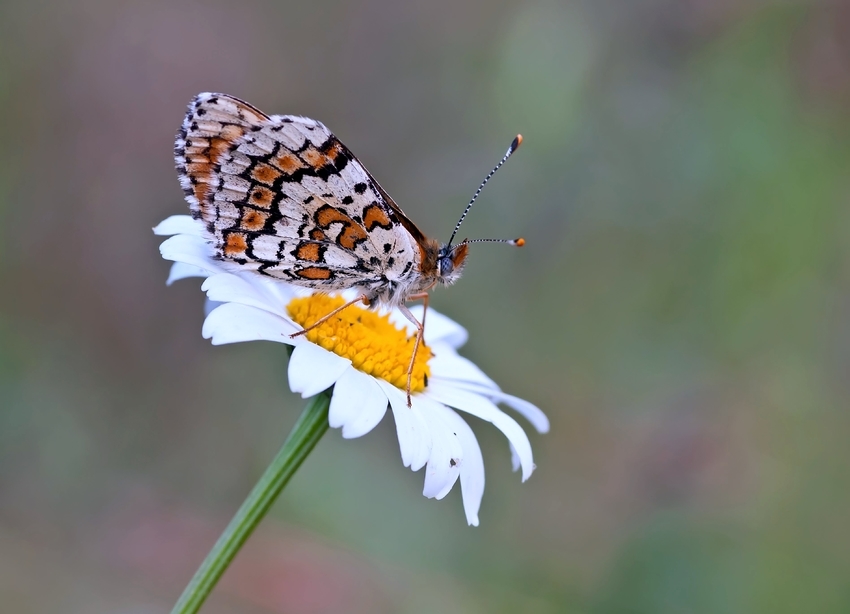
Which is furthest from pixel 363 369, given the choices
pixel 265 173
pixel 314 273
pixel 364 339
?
pixel 265 173

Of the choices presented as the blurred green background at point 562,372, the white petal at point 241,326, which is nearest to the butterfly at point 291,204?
the white petal at point 241,326

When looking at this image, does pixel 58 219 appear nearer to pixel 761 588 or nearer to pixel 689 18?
pixel 689 18

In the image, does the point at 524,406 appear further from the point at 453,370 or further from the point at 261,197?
the point at 261,197

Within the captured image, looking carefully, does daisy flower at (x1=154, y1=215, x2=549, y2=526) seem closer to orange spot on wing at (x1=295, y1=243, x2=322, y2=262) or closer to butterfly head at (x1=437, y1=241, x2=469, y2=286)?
orange spot on wing at (x1=295, y1=243, x2=322, y2=262)

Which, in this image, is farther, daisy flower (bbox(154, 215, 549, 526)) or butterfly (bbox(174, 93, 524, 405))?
butterfly (bbox(174, 93, 524, 405))

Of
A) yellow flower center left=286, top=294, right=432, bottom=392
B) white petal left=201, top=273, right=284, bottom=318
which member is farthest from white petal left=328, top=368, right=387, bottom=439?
white petal left=201, top=273, right=284, bottom=318

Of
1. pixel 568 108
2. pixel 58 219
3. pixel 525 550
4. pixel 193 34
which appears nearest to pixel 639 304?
pixel 568 108
